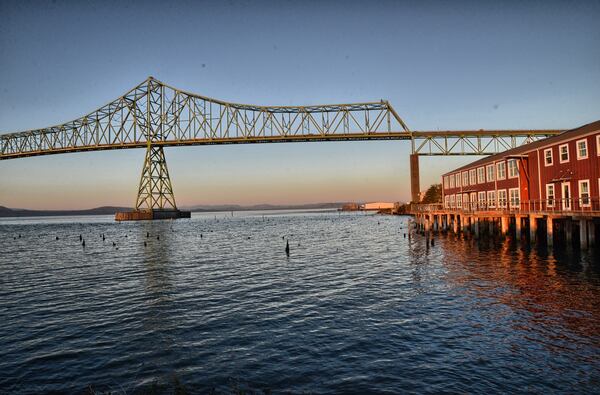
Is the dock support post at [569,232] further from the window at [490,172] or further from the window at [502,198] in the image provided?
the window at [490,172]

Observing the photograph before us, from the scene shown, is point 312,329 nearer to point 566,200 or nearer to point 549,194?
point 566,200

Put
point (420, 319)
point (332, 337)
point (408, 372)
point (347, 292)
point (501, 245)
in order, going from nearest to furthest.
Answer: point (408, 372) → point (332, 337) → point (420, 319) → point (347, 292) → point (501, 245)

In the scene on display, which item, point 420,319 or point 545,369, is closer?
point 545,369

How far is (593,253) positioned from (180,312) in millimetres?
26680

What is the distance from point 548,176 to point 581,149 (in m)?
4.79

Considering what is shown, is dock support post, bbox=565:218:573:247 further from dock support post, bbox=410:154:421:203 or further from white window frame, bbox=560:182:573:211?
dock support post, bbox=410:154:421:203

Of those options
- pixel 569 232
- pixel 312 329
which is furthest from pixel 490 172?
pixel 312 329

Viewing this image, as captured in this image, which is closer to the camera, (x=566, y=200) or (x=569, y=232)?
(x=569, y=232)

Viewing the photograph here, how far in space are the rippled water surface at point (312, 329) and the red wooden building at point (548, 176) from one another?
22.6 feet

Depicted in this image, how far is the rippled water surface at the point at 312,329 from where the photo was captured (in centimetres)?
968

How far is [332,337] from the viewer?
Result: 12.6 m

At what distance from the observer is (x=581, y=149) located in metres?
29.9

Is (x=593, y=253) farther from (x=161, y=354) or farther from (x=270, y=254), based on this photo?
(x=161, y=354)

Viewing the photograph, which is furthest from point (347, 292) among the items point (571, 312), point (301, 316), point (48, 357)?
point (48, 357)
